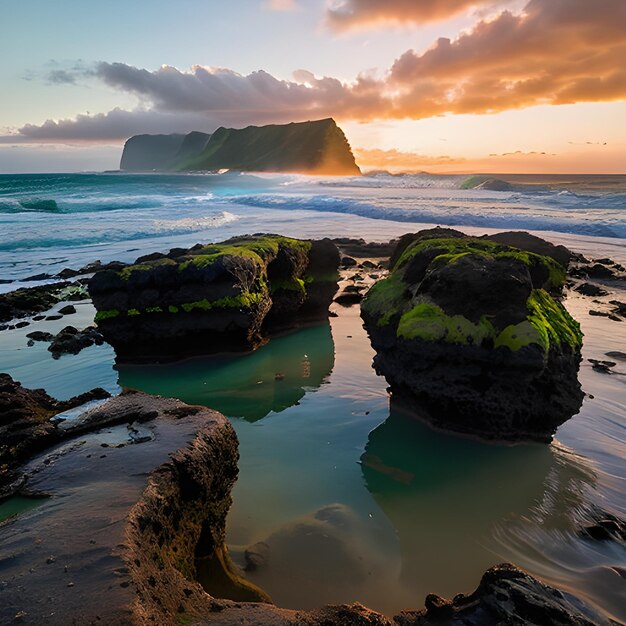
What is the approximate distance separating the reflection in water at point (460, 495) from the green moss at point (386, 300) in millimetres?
2068

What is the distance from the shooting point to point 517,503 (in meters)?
6.08

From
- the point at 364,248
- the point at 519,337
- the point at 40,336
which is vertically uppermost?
the point at 519,337

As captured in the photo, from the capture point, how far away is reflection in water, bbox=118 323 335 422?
9055mm

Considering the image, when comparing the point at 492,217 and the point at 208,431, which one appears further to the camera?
the point at 492,217

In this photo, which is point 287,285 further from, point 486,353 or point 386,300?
point 486,353

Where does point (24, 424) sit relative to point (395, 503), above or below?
above

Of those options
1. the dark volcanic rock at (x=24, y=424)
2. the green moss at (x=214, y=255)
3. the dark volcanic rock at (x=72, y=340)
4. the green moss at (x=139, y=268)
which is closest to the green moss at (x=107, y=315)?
the green moss at (x=139, y=268)

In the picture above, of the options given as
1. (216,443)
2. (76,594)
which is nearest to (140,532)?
(76,594)

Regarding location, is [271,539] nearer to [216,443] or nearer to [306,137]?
[216,443]

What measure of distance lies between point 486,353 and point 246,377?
5.02 m

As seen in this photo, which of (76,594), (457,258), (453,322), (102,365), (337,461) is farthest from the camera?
(102,365)

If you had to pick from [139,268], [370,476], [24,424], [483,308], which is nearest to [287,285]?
[139,268]

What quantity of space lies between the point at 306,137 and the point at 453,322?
19820cm

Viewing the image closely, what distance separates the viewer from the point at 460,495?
6.23 metres
